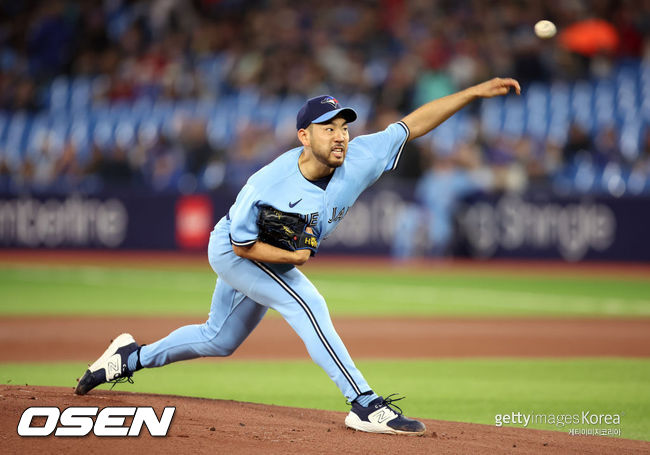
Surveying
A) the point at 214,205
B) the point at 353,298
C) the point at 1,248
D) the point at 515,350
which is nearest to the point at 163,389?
the point at 515,350

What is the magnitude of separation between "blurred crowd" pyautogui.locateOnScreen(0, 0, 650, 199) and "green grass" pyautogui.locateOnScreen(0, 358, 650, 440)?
32.1ft

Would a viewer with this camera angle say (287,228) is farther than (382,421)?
Yes

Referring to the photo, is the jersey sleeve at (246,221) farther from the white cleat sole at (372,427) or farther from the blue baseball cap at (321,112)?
the white cleat sole at (372,427)

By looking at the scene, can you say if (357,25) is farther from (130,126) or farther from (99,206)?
(99,206)

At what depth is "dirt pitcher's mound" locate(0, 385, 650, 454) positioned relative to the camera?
4.73 m

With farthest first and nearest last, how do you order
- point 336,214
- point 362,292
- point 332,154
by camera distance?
point 362,292, point 336,214, point 332,154

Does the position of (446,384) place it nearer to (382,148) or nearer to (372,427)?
(372,427)

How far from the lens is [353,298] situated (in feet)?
46.6

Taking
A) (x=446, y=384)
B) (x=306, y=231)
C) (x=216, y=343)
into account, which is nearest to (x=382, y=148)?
(x=306, y=231)

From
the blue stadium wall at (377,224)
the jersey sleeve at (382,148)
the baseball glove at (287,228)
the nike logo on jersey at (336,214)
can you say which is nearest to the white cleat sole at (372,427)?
the baseball glove at (287,228)

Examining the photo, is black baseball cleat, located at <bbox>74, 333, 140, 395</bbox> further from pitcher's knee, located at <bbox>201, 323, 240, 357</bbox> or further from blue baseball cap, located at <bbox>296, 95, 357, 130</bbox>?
blue baseball cap, located at <bbox>296, 95, 357, 130</bbox>

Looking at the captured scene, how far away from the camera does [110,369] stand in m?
5.99

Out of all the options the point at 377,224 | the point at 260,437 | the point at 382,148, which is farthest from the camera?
the point at 377,224

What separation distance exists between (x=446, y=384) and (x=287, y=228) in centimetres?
Result: 298
